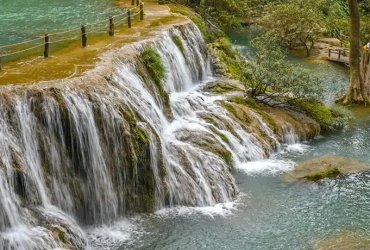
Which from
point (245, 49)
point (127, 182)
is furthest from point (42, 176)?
point (245, 49)

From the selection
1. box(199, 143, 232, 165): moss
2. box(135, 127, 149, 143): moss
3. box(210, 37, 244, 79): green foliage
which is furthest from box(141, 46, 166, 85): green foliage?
box(210, 37, 244, 79): green foliage

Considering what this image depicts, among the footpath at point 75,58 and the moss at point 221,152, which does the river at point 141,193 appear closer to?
the moss at point 221,152

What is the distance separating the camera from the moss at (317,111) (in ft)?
81.5

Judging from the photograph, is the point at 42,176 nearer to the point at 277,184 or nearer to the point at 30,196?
the point at 30,196

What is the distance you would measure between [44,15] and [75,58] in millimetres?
12414

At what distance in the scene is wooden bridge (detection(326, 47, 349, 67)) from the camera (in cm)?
3610

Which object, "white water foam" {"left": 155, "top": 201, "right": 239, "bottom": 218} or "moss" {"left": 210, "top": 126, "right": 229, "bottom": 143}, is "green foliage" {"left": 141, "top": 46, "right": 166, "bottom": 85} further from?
"white water foam" {"left": 155, "top": 201, "right": 239, "bottom": 218}

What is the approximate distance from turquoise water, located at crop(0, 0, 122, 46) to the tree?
1226cm

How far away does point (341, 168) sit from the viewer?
20.6 m

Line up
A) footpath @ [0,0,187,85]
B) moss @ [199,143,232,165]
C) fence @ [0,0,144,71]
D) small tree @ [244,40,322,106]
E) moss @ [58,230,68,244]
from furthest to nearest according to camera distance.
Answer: small tree @ [244,40,322,106], fence @ [0,0,144,71], moss @ [199,143,232,165], footpath @ [0,0,187,85], moss @ [58,230,68,244]

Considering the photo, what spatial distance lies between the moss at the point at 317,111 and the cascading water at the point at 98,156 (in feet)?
14.3

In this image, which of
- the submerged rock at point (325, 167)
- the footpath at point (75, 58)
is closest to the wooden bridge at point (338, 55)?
the footpath at point (75, 58)

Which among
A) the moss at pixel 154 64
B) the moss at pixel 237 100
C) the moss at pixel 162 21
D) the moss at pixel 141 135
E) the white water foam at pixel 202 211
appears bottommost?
the white water foam at pixel 202 211

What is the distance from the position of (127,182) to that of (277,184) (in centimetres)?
568
